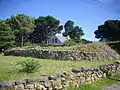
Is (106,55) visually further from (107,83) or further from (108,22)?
(108,22)

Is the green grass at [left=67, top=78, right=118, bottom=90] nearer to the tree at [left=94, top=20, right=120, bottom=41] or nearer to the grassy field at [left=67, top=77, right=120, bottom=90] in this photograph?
the grassy field at [left=67, top=77, right=120, bottom=90]

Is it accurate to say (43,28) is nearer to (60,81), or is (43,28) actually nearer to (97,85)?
(97,85)

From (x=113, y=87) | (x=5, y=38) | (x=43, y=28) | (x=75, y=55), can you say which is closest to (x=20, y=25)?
(x=43, y=28)

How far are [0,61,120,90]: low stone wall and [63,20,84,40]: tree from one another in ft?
224

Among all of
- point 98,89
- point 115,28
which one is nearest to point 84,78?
point 98,89

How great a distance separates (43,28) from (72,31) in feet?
53.9

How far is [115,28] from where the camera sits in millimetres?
59719

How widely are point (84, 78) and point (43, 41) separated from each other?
64.5m

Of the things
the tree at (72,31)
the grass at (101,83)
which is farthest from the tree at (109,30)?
the grass at (101,83)

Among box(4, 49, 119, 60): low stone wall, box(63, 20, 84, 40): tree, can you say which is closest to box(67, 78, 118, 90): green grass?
box(4, 49, 119, 60): low stone wall

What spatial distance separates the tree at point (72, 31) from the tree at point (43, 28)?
30.6 ft

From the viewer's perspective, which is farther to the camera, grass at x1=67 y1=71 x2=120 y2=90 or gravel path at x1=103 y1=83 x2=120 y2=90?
gravel path at x1=103 y1=83 x2=120 y2=90

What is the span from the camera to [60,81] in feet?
32.8

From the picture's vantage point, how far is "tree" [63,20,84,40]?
275 feet
